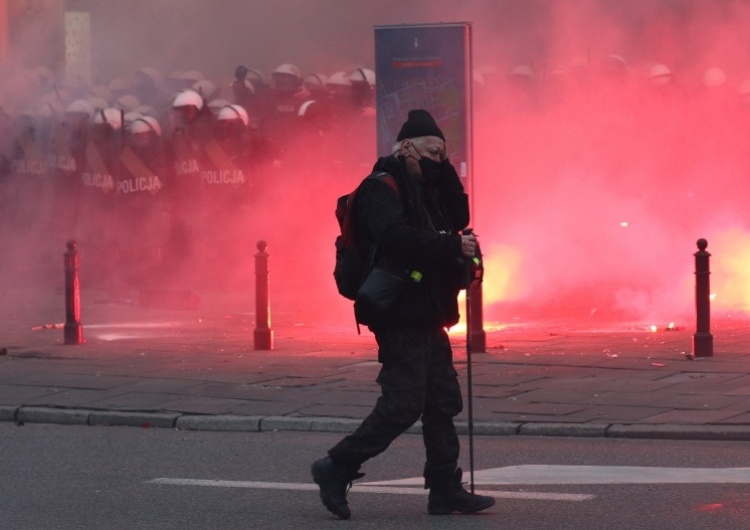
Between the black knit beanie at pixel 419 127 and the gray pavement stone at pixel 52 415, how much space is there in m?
3.62

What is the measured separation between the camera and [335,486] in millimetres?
5574

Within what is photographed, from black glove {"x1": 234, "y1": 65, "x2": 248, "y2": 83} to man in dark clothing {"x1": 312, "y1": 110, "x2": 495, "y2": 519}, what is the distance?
13021 mm

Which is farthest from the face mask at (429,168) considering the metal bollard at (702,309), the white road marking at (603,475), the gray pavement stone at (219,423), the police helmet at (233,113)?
the police helmet at (233,113)

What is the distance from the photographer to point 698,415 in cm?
778

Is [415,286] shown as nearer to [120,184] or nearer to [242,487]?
[242,487]

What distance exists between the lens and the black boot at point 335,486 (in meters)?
5.55

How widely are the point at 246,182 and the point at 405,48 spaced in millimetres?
8687

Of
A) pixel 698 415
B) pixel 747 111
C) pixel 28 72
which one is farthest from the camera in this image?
pixel 28 72

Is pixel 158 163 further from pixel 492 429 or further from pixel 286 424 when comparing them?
pixel 492 429

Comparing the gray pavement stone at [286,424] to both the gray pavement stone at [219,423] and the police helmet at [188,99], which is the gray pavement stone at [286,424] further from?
the police helmet at [188,99]

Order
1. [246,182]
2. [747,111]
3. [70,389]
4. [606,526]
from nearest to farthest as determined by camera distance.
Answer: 1. [606,526]
2. [70,389]
3. [747,111]
4. [246,182]

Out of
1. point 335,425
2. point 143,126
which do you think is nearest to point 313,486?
point 335,425

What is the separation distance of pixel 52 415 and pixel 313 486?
2722 millimetres

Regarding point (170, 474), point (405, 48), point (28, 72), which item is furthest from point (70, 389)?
point (28, 72)
